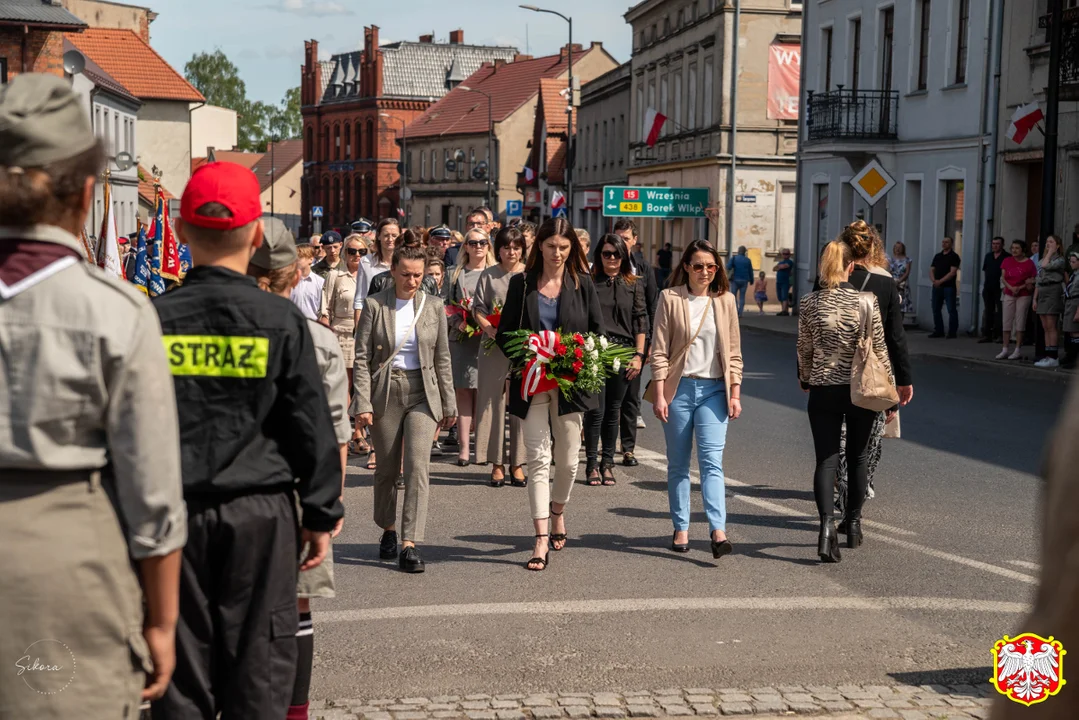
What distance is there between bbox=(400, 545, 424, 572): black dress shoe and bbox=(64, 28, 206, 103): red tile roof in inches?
2748

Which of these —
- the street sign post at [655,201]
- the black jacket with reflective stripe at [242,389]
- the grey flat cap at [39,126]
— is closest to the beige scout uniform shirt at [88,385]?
the grey flat cap at [39,126]

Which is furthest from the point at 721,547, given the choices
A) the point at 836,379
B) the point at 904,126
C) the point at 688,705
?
the point at 904,126

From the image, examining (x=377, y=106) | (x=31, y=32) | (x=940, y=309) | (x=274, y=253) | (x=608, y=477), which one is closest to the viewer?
(x=274, y=253)

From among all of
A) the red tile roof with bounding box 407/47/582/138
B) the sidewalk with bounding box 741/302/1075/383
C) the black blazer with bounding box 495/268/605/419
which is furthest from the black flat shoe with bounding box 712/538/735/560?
the red tile roof with bounding box 407/47/582/138

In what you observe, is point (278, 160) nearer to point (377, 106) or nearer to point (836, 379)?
point (377, 106)

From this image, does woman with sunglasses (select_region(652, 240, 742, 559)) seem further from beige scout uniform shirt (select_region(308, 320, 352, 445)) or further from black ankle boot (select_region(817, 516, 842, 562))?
beige scout uniform shirt (select_region(308, 320, 352, 445))

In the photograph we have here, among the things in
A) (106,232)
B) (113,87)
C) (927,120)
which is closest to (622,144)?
(113,87)

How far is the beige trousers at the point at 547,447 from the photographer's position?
856 cm

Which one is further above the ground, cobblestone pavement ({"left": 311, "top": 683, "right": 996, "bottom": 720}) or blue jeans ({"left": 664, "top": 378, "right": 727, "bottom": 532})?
blue jeans ({"left": 664, "top": 378, "right": 727, "bottom": 532})

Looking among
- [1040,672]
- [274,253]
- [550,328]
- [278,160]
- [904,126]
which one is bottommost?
[550,328]

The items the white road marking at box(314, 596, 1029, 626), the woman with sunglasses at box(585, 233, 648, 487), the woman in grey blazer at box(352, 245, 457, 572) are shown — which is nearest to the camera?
the white road marking at box(314, 596, 1029, 626)

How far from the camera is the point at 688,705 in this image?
18.8 ft

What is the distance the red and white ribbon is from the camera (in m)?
8.74

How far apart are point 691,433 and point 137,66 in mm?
71525
